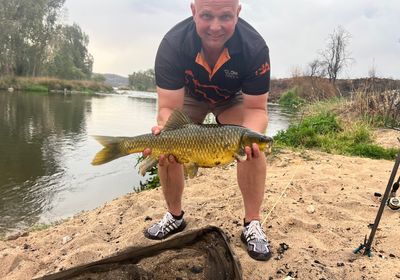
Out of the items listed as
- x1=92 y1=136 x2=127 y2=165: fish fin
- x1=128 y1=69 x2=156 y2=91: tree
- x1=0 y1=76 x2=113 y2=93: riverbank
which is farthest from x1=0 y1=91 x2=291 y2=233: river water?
x1=128 y1=69 x2=156 y2=91: tree

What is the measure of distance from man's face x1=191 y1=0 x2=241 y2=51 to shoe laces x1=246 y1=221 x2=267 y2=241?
1340 millimetres

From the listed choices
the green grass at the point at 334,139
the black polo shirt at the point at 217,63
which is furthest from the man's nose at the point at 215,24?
the green grass at the point at 334,139

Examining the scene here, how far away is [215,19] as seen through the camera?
262 cm

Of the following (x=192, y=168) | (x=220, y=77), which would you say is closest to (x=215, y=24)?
(x=220, y=77)

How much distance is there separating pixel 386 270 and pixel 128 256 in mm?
1617

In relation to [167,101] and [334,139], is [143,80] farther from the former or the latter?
[167,101]

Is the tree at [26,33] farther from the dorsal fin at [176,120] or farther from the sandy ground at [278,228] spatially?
the dorsal fin at [176,120]

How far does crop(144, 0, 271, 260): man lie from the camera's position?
8.88 ft

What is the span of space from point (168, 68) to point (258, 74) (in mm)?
673

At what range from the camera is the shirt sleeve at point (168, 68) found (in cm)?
286

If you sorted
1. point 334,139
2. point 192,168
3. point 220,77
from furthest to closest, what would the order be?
point 334,139 → point 220,77 → point 192,168

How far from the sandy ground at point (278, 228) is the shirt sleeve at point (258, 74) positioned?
3.70ft

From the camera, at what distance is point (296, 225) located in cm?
313

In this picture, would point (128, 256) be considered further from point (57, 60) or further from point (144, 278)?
point (57, 60)
